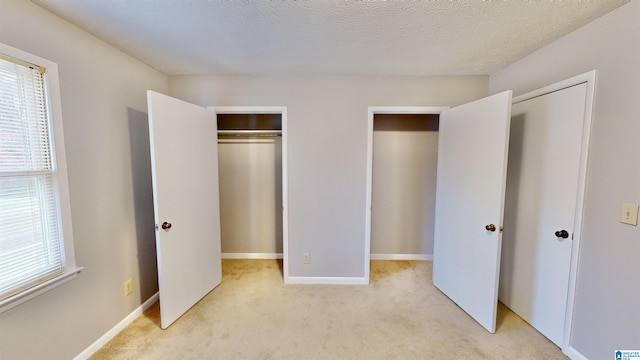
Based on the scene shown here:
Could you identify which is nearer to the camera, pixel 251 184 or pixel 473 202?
pixel 473 202

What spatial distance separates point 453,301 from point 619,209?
141 cm

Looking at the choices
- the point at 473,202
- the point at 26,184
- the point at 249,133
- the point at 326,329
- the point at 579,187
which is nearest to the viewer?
the point at 26,184

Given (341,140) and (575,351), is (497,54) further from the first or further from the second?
(575,351)

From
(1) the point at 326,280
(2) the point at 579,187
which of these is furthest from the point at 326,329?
(2) the point at 579,187

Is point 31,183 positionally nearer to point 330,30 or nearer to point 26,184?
point 26,184

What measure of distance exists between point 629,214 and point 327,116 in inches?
84.8

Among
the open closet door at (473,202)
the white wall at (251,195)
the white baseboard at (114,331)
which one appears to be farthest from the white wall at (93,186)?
the open closet door at (473,202)

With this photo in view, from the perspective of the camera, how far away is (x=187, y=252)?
6.68ft

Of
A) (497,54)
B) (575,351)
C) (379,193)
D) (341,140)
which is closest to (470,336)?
(575,351)

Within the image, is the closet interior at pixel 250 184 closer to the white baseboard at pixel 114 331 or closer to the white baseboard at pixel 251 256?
the white baseboard at pixel 251 256

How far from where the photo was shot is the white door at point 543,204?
5.13 ft

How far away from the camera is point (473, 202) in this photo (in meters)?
1.97

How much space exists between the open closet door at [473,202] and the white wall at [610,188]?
0.44 metres

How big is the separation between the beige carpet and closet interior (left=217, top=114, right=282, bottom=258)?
75 centimetres
